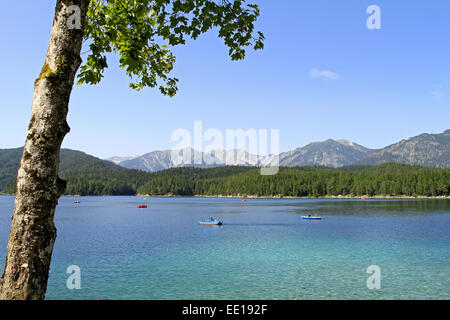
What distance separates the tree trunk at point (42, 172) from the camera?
525 cm

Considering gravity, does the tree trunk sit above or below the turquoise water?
above

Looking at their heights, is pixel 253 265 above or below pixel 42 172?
below

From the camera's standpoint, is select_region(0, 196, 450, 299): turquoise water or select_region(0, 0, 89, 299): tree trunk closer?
select_region(0, 0, 89, 299): tree trunk

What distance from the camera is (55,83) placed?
5.65 meters

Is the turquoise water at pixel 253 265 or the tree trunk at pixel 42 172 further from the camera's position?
the turquoise water at pixel 253 265

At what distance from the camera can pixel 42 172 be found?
5.39 metres

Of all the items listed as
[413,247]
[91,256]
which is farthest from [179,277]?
[413,247]

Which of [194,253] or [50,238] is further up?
[50,238]

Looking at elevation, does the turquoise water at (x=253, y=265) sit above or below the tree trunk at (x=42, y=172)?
below

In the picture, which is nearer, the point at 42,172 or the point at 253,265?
the point at 42,172

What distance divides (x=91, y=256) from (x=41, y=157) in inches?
1556

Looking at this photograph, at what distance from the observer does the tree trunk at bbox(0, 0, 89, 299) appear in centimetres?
525
